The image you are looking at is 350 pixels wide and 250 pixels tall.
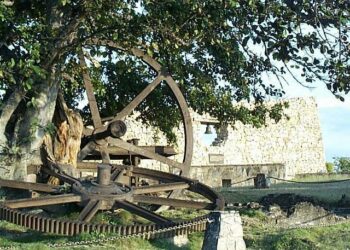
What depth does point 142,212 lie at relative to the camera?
27.5ft

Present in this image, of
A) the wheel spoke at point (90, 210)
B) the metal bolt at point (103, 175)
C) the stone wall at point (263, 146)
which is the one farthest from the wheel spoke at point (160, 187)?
the stone wall at point (263, 146)

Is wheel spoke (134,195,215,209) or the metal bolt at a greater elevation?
the metal bolt

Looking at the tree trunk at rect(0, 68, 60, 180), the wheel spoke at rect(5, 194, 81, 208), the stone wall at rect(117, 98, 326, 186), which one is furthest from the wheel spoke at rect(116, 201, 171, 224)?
the stone wall at rect(117, 98, 326, 186)

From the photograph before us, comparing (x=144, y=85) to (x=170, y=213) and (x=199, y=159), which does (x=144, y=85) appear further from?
(x=199, y=159)

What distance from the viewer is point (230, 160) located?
26.8 m

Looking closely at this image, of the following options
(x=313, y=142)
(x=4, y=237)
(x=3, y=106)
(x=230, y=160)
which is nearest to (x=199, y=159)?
(x=230, y=160)

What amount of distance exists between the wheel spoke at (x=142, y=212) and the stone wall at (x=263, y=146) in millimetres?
12828

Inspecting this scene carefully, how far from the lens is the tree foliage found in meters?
9.09

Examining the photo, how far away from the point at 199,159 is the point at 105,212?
16.1 meters

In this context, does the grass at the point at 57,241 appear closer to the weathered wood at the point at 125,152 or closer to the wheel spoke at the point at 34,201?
the wheel spoke at the point at 34,201

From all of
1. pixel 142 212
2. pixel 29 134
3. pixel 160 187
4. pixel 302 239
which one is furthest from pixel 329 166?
pixel 142 212

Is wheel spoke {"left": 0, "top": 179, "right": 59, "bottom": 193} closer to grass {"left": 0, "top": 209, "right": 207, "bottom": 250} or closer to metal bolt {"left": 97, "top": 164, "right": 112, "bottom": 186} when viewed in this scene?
grass {"left": 0, "top": 209, "right": 207, "bottom": 250}

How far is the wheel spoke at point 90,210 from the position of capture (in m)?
8.41

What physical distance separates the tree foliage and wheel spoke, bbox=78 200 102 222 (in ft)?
5.98
